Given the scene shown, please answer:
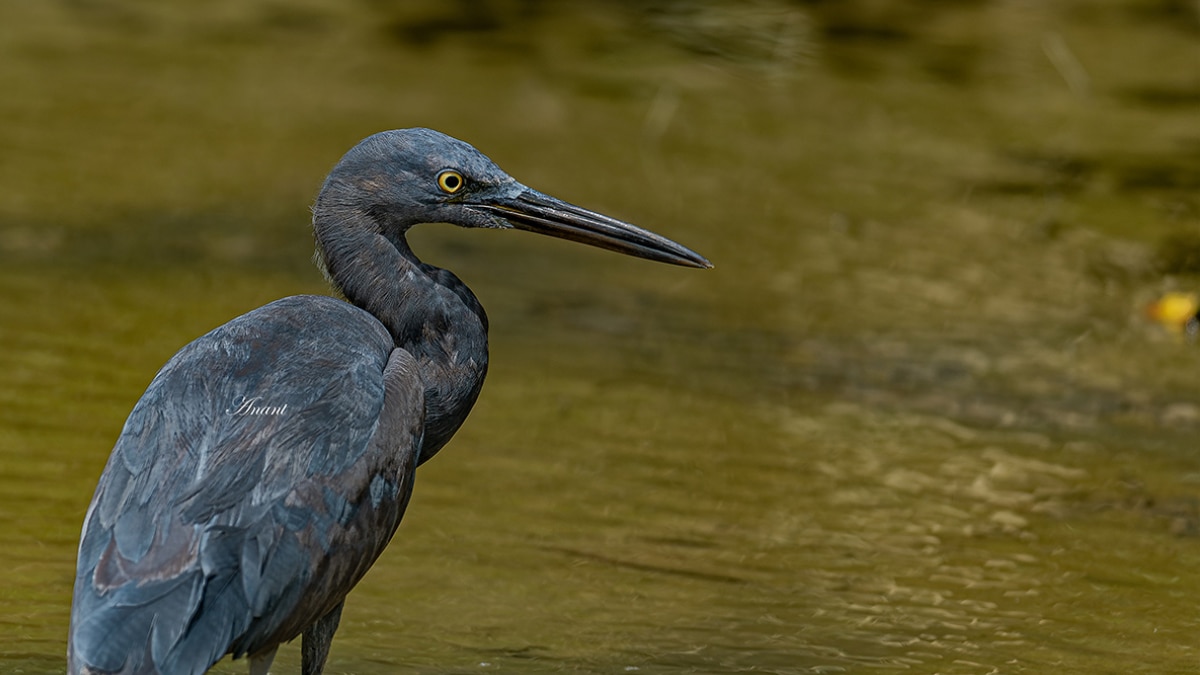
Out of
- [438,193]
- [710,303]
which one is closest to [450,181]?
[438,193]

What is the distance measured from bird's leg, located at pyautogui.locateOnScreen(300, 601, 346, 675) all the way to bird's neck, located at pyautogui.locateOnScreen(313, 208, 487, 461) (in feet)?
2.34

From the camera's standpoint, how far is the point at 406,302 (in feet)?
19.6

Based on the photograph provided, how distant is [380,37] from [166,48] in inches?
65.9

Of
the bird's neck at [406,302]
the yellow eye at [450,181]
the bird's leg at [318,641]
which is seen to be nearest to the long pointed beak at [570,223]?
the yellow eye at [450,181]

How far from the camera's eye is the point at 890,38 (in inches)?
600

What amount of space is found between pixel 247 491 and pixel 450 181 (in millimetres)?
1455

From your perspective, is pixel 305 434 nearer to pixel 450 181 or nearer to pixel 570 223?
pixel 450 181

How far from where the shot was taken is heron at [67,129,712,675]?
4.79 metres

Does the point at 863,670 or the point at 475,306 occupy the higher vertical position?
the point at 475,306

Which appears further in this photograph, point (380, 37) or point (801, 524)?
point (380, 37)

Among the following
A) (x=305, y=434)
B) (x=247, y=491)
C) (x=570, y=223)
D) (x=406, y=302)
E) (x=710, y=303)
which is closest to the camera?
(x=247, y=491)

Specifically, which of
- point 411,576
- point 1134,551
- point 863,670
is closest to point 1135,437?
point 1134,551

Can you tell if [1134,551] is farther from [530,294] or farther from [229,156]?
[229,156]
